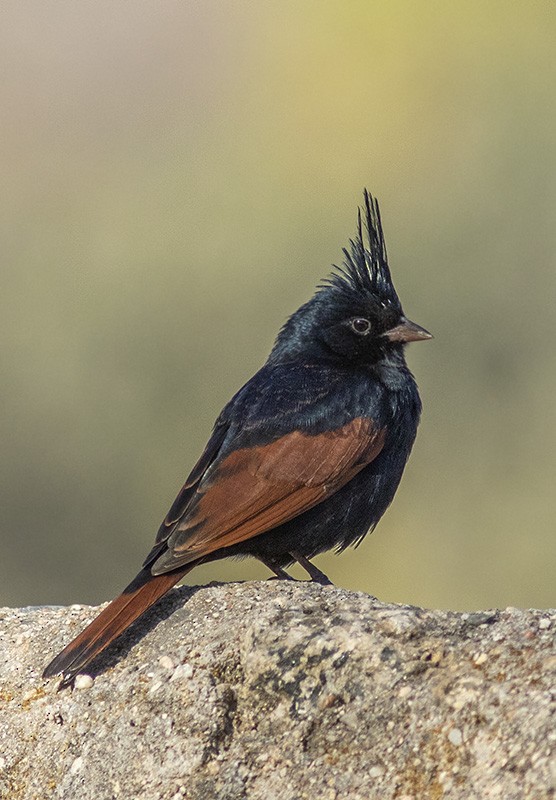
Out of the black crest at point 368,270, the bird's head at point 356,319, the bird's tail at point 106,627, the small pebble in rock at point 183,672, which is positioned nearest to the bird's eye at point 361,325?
the bird's head at point 356,319

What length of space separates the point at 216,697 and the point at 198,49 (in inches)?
1016

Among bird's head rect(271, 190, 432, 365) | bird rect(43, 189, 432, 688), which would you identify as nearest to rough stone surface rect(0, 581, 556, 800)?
bird rect(43, 189, 432, 688)

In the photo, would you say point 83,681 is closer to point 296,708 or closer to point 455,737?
point 296,708

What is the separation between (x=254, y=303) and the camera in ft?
55.6

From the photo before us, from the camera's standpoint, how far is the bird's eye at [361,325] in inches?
245

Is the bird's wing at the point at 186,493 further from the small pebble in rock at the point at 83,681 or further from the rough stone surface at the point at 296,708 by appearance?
the small pebble in rock at the point at 83,681

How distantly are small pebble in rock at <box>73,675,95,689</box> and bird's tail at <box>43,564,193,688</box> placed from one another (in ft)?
0.06

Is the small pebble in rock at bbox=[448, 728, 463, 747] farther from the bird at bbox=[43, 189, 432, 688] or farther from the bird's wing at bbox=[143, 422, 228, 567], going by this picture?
the bird's wing at bbox=[143, 422, 228, 567]

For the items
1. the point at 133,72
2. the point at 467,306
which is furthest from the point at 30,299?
the point at 133,72

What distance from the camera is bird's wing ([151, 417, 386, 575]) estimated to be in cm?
515

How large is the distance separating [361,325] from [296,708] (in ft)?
8.40

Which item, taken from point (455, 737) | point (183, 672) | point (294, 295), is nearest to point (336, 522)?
point (183, 672)

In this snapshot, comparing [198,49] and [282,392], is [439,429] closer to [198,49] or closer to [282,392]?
[282,392]

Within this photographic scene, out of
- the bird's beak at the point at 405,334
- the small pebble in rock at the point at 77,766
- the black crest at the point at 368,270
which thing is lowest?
the small pebble in rock at the point at 77,766
